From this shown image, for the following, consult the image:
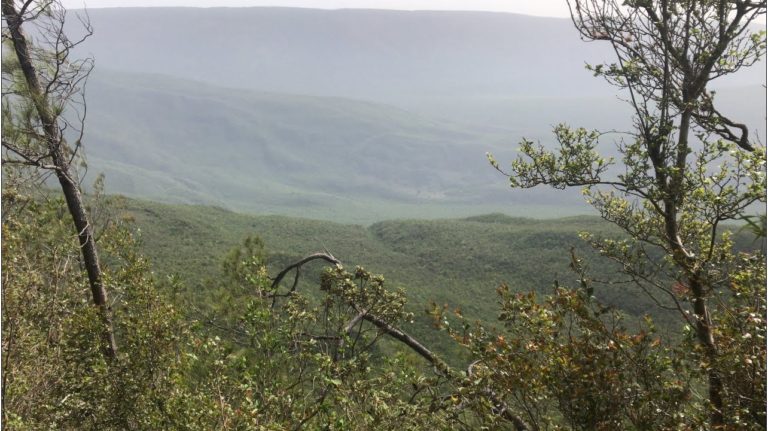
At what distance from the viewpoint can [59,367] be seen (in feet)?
28.6

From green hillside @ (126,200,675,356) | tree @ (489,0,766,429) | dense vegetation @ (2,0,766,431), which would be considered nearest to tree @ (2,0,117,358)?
dense vegetation @ (2,0,766,431)

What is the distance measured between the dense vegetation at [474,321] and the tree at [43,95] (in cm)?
3

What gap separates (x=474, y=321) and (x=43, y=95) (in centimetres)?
755

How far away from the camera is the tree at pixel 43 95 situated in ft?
32.3

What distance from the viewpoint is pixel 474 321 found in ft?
29.7

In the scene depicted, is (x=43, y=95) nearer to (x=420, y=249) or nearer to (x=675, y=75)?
(x=675, y=75)

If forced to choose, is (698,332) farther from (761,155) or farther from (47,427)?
(47,427)

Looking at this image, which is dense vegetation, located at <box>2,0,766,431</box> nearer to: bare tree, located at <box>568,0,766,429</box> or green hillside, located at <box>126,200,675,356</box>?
bare tree, located at <box>568,0,766,429</box>

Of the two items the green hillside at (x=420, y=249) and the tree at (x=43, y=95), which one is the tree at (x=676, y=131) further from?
the green hillside at (x=420, y=249)

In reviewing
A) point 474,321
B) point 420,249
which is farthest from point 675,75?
point 420,249

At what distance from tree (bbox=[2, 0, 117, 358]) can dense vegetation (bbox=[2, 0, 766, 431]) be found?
0.11 feet

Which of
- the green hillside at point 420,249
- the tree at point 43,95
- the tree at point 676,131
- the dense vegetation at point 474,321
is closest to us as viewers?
the dense vegetation at point 474,321

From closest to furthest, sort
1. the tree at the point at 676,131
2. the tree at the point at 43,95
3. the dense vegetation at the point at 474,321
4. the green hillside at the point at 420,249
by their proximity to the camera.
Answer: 1. the dense vegetation at the point at 474,321
2. the tree at the point at 676,131
3. the tree at the point at 43,95
4. the green hillside at the point at 420,249

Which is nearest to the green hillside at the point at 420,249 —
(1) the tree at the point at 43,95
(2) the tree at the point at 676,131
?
(1) the tree at the point at 43,95
